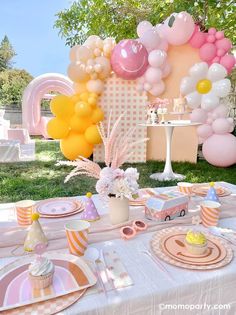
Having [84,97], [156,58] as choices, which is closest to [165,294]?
[84,97]

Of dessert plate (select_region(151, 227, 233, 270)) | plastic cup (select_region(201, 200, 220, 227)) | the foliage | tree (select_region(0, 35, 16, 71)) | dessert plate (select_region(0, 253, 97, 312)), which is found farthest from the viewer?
tree (select_region(0, 35, 16, 71))

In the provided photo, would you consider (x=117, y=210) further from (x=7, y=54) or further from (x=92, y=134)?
(x=7, y=54)

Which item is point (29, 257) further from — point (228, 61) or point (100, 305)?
point (228, 61)

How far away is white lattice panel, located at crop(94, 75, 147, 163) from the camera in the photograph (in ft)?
13.8

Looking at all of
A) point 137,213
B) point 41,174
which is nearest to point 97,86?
point 41,174

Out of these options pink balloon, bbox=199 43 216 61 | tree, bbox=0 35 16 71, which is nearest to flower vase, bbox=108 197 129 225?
pink balloon, bbox=199 43 216 61

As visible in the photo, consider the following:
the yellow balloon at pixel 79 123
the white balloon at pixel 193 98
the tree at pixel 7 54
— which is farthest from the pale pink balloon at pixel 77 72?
the tree at pixel 7 54

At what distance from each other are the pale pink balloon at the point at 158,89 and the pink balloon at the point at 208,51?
693 millimetres

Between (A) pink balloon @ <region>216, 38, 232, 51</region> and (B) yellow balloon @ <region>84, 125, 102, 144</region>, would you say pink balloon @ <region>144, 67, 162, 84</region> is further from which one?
(B) yellow balloon @ <region>84, 125, 102, 144</region>

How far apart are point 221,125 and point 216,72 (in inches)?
29.6

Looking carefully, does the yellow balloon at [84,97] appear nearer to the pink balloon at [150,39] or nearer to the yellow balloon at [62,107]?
the yellow balloon at [62,107]

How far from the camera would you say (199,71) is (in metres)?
4.03

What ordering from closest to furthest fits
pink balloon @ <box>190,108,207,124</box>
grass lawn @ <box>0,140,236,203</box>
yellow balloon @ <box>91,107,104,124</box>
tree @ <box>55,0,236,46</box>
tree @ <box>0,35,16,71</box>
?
grass lawn @ <box>0,140,236,203</box>, yellow balloon @ <box>91,107,104,124</box>, pink balloon @ <box>190,108,207,124</box>, tree @ <box>55,0,236,46</box>, tree @ <box>0,35,16,71</box>

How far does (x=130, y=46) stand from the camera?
3799 millimetres
